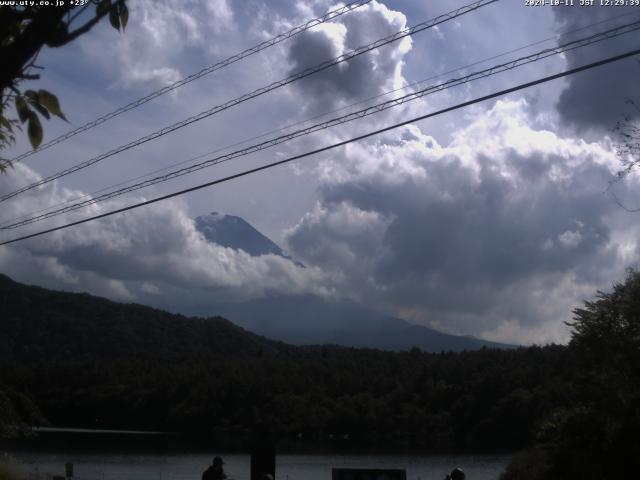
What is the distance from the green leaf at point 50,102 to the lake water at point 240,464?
43.4 m

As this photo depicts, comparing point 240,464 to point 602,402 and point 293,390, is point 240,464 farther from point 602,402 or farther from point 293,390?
point 602,402

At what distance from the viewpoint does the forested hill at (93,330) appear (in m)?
133

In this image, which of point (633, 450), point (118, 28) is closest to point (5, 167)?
point (118, 28)

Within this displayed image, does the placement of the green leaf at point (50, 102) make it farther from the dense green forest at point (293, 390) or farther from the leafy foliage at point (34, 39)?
the dense green forest at point (293, 390)

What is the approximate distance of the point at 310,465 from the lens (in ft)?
203

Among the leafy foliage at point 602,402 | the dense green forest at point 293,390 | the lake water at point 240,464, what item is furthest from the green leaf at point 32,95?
the dense green forest at point 293,390

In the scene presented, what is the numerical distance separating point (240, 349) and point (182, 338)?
1240 cm

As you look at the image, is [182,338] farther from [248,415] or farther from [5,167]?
[5,167]

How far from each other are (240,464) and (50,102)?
57673 millimetres

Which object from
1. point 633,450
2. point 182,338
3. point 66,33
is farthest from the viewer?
point 182,338

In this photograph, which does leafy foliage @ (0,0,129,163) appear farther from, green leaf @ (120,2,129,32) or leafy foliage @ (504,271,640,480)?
leafy foliage @ (504,271,640,480)

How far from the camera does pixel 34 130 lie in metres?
4.46

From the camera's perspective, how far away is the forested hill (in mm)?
133387

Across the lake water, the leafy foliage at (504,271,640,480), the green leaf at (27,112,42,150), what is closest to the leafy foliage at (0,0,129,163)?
the green leaf at (27,112,42,150)
